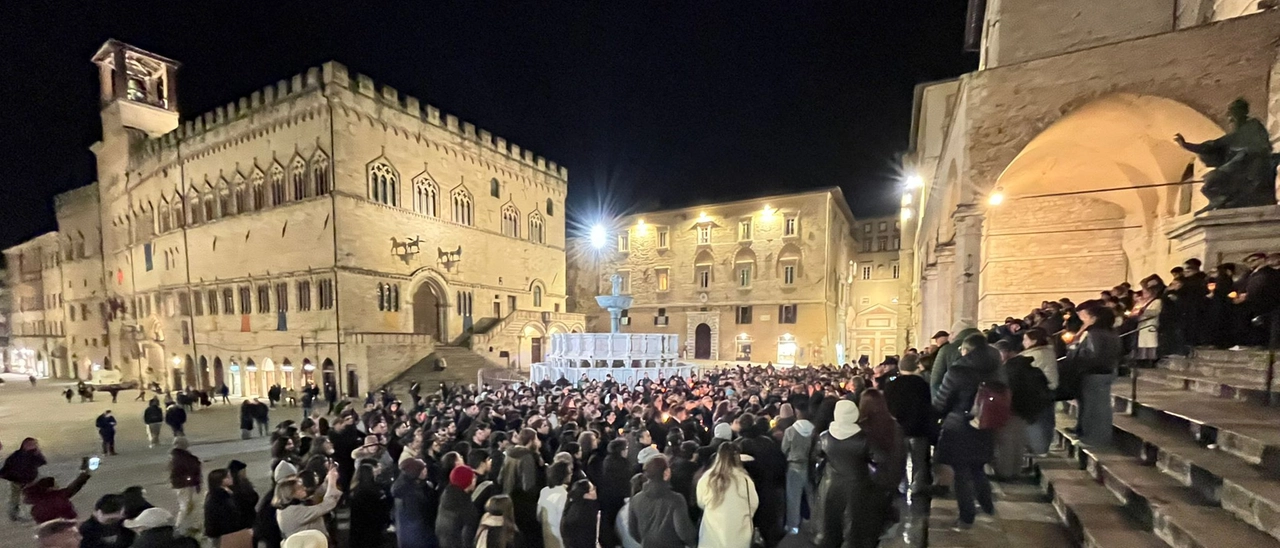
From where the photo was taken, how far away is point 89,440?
14.9 meters

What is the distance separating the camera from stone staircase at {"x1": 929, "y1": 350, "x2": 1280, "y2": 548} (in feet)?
10.5

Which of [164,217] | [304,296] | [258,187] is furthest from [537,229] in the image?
[164,217]

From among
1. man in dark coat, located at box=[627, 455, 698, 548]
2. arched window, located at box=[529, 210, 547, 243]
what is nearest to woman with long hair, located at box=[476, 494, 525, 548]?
man in dark coat, located at box=[627, 455, 698, 548]

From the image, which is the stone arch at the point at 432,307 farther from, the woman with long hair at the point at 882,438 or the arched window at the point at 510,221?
the woman with long hair at the point at 882,438

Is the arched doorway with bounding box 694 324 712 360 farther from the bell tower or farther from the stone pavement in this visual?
the bell tower

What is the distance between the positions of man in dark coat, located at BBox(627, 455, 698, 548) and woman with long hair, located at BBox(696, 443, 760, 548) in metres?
0.18

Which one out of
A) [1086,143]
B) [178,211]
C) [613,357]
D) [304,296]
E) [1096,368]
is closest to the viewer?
[1096,368]

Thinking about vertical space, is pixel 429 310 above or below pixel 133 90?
below

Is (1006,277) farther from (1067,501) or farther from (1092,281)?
(1067,501)

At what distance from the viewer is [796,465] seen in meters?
5.44

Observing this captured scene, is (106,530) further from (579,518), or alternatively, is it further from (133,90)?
(133,90)

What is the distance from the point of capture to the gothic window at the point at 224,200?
83.1 feet

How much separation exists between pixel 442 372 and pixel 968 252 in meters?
21.5

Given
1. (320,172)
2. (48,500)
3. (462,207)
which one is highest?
(320,172)
